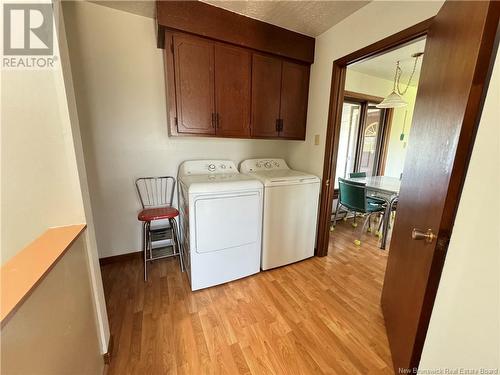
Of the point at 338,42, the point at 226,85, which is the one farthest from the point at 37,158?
the point at 338,42

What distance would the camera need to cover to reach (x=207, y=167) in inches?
90.6

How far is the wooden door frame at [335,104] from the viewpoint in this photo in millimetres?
1430

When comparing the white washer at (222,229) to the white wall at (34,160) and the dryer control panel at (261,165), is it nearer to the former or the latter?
the dryer control panel at (261,165)

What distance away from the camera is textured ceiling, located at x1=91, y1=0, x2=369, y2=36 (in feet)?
5.53

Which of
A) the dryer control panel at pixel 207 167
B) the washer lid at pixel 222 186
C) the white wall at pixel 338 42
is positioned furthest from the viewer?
the dryer control panel at pixel 207 167

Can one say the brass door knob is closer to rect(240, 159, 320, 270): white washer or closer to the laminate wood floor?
the laminate wood floor

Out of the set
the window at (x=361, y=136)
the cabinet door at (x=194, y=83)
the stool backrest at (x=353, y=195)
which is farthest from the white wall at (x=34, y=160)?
the window at (x=361, y=136)

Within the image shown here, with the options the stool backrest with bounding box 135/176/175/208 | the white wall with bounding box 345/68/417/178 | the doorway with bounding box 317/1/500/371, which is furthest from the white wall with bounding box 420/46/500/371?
the white wall with bounding box 345/68/417/178

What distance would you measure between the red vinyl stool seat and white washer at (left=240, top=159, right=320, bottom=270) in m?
0.91

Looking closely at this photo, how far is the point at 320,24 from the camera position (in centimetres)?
197

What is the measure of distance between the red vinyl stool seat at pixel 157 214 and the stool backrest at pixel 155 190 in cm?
15

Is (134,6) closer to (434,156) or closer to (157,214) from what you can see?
(157,214)

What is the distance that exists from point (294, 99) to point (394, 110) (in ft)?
8.72

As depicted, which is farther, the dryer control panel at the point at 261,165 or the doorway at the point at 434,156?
the dryer control panel at the point at 261,165
